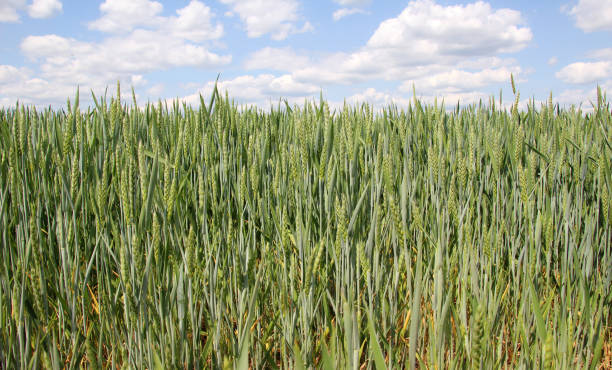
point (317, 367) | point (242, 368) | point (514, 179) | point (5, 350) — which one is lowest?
point (317, 367)

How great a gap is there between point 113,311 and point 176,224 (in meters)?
0.25

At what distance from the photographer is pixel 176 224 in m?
1.07

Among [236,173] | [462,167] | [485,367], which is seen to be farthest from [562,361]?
[236,173]

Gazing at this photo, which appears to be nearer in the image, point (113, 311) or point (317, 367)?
point (113, 311)

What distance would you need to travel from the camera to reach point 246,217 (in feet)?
4.97

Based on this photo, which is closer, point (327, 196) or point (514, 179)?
point (327, 196)

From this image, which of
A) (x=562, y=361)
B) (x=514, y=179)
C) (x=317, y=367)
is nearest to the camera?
(x=562, y=361)

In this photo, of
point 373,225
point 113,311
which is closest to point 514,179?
point 373,225

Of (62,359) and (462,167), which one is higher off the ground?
(462,167)

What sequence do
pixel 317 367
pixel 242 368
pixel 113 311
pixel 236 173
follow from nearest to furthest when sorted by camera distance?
1. pixel 242 368
2. pixel 113 311
3. pixel 317 367
4. pixel 236 173

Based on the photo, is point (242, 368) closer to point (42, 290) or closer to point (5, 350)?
Answer: point (42, 290)

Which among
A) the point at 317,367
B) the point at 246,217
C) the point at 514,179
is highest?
the point at 514,179

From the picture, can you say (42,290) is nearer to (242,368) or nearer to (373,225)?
(242,368)

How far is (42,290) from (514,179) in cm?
139
